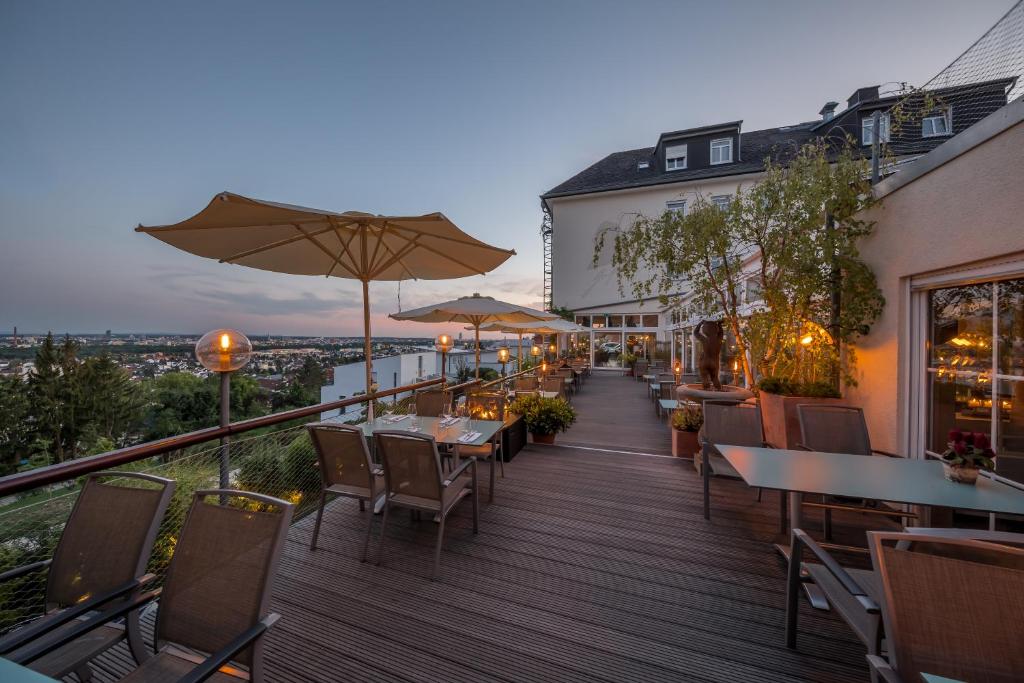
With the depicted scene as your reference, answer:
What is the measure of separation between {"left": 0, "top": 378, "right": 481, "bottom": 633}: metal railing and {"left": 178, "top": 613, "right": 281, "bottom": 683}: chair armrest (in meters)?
0.48

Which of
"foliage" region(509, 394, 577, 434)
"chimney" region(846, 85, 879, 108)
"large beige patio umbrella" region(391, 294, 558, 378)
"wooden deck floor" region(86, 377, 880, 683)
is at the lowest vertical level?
"wooden deck floor" region(86, 377, 880, 683)

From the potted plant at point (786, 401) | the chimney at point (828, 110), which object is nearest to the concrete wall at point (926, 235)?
the potted plant at point (786, 401)

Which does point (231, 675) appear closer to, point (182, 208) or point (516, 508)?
point (516, 508)

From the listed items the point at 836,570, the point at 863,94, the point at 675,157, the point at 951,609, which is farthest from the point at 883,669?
the point at 863,94

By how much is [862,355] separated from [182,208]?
19992mm

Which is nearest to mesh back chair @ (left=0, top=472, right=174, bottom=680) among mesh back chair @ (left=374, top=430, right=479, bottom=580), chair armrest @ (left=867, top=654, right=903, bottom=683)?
mesh back chair @ (left=374, top=430, right=479, bottom=580)

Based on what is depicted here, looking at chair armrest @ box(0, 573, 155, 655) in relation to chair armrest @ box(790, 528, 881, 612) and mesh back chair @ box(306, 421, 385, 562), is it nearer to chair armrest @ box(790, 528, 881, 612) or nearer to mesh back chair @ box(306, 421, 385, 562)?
mesh back chair @ box(306, 421, 385, 562)

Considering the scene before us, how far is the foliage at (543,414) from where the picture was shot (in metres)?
5.67

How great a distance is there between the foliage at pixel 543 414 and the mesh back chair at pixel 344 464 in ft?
9.94

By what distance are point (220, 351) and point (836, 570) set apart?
3.65 m

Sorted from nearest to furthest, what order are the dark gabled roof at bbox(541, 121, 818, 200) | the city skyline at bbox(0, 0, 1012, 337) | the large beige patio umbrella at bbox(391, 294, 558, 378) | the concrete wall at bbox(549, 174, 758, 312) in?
the large beige patio umbrella at bbox(391, 294, 558, 378) → the city skyline at bbox(0, 0, 1012, 337) → the dark gabled roof at bbox(541, 121, 818, 200) → the concrete wall at bbox(549, 174, 758, 312)

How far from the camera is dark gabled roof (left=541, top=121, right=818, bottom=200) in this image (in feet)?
49.4

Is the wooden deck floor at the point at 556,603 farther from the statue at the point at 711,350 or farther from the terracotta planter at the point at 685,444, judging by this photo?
the statue at the point at 711,350

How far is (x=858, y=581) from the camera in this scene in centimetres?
171
